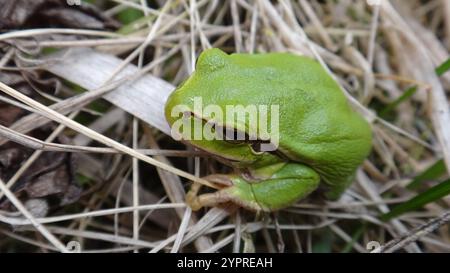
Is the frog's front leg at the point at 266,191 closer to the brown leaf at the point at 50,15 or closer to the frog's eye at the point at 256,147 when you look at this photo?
the frog's eye at the point at 256,147

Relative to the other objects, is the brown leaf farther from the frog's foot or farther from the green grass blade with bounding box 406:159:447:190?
the green grass blade with bounding box 406:159:447:190

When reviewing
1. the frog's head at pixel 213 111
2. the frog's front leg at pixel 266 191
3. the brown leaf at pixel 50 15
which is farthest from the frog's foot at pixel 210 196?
the brown leaf at pixel 50 15

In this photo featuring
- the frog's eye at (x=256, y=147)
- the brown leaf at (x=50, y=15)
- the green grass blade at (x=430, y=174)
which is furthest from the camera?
the green grass blade at (x=430, y=174)

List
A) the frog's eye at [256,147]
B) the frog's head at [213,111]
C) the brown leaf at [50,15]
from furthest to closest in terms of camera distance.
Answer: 1. the brown leaf at [50,15]
2. the frog's eye at [256,147]
3. the frog's head at [213,111]

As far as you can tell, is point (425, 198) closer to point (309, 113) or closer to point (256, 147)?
point (309, 113)

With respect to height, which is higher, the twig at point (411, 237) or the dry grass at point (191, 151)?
the dry grass at point (191, 151)
